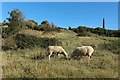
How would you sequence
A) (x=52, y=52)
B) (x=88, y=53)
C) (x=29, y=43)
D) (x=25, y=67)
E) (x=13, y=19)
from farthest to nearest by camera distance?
(x=13, y=19)
(x=29, y=43)
(x=52, y=52)
(x=88, y=53)
(x=25, y=67)

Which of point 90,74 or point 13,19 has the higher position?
point 13,19

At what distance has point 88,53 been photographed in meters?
18.0

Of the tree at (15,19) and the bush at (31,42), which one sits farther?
the tree at (15,19)

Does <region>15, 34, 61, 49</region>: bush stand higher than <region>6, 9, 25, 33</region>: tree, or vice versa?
<region>6, 9, 25, 33</region>: tree

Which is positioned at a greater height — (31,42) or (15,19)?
(15,19)

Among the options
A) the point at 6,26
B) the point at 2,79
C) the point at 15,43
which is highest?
the point at 6,26

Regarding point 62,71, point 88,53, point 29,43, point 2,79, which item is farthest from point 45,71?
point 29,43

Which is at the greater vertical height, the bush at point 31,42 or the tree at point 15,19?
the tree at point 15,19

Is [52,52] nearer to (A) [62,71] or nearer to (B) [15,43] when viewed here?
(B) [15,43]

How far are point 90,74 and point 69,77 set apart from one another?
914 mm

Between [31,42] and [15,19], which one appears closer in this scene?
[31,42]

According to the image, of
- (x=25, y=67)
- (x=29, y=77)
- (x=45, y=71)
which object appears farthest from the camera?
(x=25, y=67)

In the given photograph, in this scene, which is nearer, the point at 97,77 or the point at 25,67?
the point at 97,77

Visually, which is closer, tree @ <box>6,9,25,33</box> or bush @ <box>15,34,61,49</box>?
bush @ <box>15,34,61,49</box>
